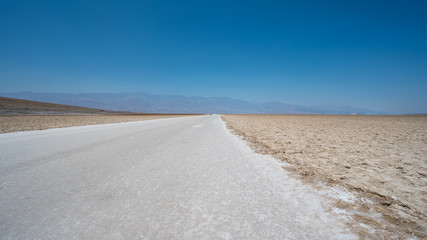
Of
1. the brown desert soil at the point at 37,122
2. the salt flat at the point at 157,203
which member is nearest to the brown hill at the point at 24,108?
the brown desert soil at the point at 37,122

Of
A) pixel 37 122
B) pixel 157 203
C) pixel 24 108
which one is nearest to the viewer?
pixel 157 203

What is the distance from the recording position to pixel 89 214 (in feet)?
5.93

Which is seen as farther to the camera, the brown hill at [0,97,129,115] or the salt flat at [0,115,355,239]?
the brown hill at [0,97,129,115]

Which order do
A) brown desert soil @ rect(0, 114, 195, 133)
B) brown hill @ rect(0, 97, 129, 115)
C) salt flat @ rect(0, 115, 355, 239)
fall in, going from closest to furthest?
salt flat @ rect(0, 115, 355, 239) < brown desert soil @ rect(0, 114, 195, 133) < brown hill @ rect(0, 97, 129, 115)

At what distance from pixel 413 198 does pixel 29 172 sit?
612 centimetres

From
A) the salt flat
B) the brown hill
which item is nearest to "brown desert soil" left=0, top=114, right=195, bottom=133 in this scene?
the salt flat

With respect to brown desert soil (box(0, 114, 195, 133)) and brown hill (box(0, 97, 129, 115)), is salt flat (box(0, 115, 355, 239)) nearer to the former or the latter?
brown desert soil (box(0, 114, 195, 133))

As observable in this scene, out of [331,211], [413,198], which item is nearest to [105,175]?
[331,211]

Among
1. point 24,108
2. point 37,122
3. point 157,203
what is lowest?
point 37,122

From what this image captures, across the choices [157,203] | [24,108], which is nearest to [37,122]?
[157,203]

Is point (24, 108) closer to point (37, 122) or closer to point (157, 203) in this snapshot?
point (37, 122)

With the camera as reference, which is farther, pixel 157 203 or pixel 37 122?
pixel 37 122

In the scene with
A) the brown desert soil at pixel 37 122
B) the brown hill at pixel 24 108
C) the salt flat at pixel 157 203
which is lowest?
the brown desert soil at pixel 37 122

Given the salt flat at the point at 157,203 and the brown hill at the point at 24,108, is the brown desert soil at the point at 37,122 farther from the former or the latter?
the brown hill at the point at 24,108
